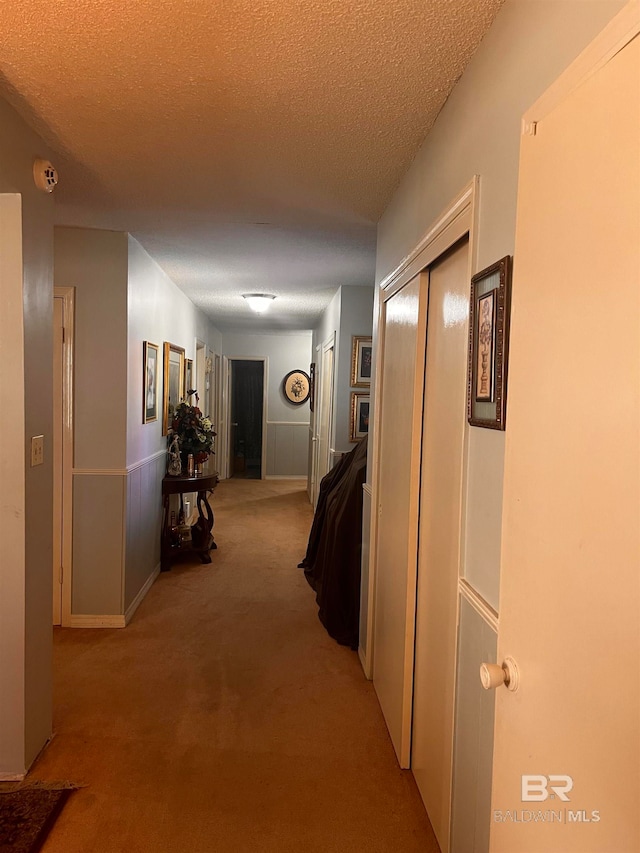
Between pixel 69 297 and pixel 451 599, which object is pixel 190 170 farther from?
pixel 451 599

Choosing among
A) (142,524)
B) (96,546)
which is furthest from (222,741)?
(142,524)

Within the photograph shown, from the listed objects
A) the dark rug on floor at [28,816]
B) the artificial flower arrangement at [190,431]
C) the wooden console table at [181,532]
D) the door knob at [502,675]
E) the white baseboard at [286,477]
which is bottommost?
the dark rug on floor at [28,816]

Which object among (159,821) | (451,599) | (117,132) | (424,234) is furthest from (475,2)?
(159,821)

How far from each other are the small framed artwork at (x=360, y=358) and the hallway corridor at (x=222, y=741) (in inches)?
74.6

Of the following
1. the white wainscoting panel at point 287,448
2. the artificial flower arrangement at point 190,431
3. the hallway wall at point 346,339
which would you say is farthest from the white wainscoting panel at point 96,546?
the white wainscoting panel at point 287,448

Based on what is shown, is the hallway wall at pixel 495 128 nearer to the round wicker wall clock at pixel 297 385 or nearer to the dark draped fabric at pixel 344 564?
the dark draped fabric at pixel 344 564

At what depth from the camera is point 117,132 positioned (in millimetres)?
2092

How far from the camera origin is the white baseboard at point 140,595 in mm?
3596

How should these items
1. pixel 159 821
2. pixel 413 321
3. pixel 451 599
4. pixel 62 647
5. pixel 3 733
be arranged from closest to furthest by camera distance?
1. pixel 451 599
2. pixel 159 821
3. pixel 3 733
4. pixel 413 321
5. pixel 62 647

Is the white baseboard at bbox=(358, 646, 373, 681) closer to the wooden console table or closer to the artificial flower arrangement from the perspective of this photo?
the wooden console table

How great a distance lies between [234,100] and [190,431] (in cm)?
327

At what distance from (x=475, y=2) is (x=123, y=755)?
271 cm

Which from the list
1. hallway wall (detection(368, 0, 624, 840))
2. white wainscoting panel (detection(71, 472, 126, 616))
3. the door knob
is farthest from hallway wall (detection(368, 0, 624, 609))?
white wainscoting panel (detection(71, 472, 126, 616))

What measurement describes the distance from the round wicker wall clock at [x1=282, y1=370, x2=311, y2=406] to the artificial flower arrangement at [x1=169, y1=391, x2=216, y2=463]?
176 inches
